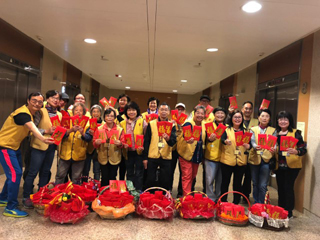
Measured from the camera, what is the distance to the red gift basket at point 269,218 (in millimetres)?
2973

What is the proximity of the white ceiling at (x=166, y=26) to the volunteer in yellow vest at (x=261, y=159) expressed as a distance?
1.27 metres

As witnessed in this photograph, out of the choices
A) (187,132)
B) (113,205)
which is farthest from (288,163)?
(113,205)

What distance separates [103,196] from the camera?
3072 millimetres

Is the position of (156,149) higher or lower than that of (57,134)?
lower

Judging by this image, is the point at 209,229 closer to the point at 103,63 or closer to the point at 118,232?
the point at 118,232

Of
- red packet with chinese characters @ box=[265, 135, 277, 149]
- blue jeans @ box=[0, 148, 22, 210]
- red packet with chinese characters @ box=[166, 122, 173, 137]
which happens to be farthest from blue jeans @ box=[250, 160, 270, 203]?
blue jeans @ box=[0, 148, 22, 210]

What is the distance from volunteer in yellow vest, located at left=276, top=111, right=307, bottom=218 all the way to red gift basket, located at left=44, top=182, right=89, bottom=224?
2601 millimetres

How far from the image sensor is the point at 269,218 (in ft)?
9.80

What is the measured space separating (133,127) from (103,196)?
105cm

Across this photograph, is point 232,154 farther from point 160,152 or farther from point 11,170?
point 11,170

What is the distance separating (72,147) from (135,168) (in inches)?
36.9

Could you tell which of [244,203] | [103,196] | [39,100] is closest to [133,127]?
[103,196]

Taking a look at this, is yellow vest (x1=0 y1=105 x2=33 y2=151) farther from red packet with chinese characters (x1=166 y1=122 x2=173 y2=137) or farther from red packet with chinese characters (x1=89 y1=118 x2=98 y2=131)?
red packet with chinese characters (x1=166 y1=122 x2=173 y2=137)

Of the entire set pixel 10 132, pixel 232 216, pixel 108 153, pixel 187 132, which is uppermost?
pixel 187 132
